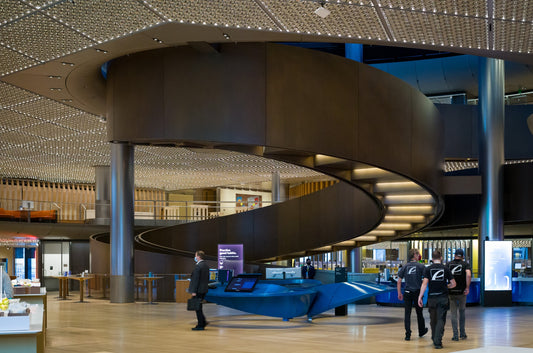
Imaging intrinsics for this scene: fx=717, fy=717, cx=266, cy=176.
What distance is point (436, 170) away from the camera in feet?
52.5

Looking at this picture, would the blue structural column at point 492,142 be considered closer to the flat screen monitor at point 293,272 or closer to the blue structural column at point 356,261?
the flat screen monitor at point 293,272

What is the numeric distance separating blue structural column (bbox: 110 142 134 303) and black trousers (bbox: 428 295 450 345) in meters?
11.8

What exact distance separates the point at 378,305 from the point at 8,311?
13.9m

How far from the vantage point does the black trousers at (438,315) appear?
9938 mm

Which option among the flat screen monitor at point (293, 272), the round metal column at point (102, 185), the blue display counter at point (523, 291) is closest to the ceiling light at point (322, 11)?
the flat screen monitor at point (293, 272)

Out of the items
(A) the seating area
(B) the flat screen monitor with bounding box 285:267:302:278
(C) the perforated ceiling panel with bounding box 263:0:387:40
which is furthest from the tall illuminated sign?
(A) the seating area

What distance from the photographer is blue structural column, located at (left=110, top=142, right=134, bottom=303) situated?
20234mm

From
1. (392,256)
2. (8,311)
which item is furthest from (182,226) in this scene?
(8,311)

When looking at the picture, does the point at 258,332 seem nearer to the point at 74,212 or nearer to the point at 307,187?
the point at 74,212

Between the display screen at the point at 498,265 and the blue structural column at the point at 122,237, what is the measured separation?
973cm

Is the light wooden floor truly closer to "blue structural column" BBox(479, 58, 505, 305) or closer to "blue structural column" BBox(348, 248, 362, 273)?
"blue structural column" BBox(479, 58, 505, 305)

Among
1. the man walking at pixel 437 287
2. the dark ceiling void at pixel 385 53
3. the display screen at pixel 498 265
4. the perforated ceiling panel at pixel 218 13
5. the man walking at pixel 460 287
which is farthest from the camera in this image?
the dark ceiling void at pixel 385 53

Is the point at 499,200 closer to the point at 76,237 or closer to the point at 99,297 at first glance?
the point at 99,297

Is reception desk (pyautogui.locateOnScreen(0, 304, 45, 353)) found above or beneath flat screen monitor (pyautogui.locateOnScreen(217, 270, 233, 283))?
above
